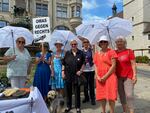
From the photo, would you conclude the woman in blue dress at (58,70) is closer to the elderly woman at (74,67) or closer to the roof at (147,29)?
the elderly woman at (74,67)

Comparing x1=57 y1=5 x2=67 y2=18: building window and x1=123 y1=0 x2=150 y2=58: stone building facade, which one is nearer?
x1=57 y1=5 x2=67 y2=18: building window

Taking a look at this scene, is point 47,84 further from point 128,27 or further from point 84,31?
point 128,27

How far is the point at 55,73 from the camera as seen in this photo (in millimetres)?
9258

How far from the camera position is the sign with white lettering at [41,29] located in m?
8.99

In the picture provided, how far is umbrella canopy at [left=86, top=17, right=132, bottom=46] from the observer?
9484 mm

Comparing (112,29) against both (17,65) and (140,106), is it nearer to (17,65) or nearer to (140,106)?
(140,106)

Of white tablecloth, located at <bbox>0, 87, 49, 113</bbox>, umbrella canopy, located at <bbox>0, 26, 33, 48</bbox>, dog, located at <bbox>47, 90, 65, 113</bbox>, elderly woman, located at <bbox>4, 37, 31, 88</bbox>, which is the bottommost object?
dog, located at <bbox>47, 90, 65, 113</bbox>

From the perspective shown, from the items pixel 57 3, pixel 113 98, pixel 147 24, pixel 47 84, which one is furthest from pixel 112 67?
pixel 147 24

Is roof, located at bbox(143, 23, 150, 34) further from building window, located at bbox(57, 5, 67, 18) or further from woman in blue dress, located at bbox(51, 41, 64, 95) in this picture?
woman in blue dress, located at bbox(51, 41, 64, 95)

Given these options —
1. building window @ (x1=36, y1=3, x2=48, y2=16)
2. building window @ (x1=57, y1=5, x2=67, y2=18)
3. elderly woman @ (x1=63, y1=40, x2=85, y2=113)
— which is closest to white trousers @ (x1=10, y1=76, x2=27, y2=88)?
elderly woman @ (x1=63, y1=40, x2=85, y2=113)

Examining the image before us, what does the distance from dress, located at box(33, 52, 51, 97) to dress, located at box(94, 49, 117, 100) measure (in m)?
1.62

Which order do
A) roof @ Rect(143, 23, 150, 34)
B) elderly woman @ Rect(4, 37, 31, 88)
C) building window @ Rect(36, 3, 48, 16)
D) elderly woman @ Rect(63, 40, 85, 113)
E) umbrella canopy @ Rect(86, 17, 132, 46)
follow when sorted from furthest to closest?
roof @ Rect(143, 23, 150, 34) < building window @ Rect(36, 3, 48, 16) < umbrella canopy @ Rect(86, 17, 132, 46) < elderly woman @ Rect(63, 40, 85, 113) < elderly woman @ Rect(4, 37, 31, 88)

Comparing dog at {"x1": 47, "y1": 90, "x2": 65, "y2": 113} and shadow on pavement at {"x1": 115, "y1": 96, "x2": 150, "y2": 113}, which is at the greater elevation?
dog at {"x1": 47, "y1": 90, "x2": 65, "y2": 113}

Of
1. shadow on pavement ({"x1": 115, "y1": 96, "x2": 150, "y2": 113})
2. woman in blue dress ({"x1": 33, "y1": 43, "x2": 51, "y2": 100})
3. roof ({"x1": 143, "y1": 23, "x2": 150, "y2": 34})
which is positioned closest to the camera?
woman in blue dress ({"x1": 33, "y1": 43, "x2": 51, "y2": 100})
